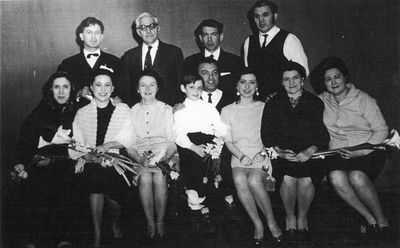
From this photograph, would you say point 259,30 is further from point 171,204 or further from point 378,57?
point 171,204

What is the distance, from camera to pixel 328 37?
11.4 ft

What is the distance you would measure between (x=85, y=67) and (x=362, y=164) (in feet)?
7.59

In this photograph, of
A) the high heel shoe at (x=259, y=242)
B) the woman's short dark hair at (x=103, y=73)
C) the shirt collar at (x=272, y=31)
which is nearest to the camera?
the high heel shoe at (x=259, y=242)

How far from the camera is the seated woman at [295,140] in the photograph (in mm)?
3203

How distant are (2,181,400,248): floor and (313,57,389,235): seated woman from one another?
9 cm

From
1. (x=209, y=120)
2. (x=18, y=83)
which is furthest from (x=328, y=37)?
(x=18, y=83)

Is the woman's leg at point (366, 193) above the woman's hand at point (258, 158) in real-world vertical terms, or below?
below

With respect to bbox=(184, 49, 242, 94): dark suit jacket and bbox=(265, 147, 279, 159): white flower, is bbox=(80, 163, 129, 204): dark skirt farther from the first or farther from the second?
bbox=(265, 147, 279, 159): white flower

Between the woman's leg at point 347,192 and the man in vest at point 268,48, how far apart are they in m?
0.81

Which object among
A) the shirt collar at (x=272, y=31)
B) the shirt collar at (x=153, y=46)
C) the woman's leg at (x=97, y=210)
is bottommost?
the woman's leg at (x=97, y=210)

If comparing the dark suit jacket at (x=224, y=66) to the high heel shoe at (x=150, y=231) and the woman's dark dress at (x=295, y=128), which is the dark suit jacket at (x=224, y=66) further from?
the high heel shoe at (x=150, y=231)

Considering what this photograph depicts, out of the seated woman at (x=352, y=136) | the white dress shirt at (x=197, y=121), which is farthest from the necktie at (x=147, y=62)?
the seated woman at (x=352, y=136)

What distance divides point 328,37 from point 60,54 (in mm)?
2200

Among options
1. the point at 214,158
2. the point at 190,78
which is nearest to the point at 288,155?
the point at 214,158
